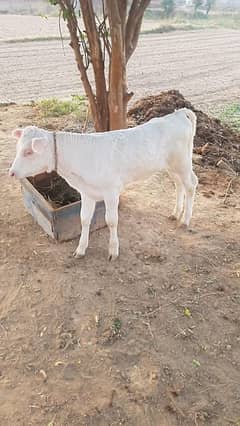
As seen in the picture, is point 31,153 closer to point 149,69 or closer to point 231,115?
point 231,115

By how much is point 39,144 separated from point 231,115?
717 cm

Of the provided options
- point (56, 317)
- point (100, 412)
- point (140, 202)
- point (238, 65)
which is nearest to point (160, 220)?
point (140, 202)

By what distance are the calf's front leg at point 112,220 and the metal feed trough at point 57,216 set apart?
16.4 inches

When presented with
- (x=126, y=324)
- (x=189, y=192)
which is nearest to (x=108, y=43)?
(x=189, y=192)

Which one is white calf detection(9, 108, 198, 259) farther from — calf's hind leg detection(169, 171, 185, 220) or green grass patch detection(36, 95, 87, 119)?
green grass patch detection(36, 95, 87, 119)

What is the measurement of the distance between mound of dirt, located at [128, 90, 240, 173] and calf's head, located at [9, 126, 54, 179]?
3640 mm

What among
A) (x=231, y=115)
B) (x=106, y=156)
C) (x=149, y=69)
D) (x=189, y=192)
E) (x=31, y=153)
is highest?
(x=31, y=153)

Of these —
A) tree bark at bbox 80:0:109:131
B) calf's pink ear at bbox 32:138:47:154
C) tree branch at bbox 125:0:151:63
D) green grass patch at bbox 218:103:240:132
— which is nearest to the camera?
calf's pink ear at bbox 32:138:47:154

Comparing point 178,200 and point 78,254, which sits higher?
point 178,200

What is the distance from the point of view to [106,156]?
388 cm

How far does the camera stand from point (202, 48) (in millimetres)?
20250

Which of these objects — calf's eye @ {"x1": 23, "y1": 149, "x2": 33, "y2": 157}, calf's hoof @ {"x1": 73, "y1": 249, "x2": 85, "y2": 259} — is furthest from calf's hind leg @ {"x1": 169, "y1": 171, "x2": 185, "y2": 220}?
calf's eye @ {"x1": 23, "y1": 149, "x2": 33, "y2": 157}

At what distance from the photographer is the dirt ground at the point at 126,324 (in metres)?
2.96

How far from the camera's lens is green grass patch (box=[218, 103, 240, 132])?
349 inches
